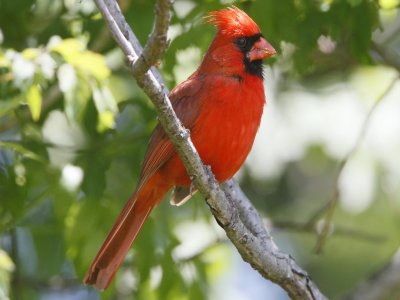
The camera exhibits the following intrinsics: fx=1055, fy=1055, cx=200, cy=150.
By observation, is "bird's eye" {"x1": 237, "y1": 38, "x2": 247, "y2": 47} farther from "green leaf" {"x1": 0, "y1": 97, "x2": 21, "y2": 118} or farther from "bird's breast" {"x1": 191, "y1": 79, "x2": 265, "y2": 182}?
"green leaf" {"x1": 0, "y1": 97, "x2": 21, "y2": 118}

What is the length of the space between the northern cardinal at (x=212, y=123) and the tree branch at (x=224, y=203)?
24cm

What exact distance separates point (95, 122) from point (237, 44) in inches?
28.9

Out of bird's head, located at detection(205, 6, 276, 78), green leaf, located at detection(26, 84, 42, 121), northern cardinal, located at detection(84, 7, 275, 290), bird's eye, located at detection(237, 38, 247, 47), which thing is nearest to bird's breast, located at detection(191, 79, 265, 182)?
northern cardinal, located at detection(84, 7, 275, 290)

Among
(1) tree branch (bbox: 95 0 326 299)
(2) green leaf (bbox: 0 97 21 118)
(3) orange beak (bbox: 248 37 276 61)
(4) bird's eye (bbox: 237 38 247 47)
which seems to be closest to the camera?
(1) tree branch (bbox: 95 0 326 299)

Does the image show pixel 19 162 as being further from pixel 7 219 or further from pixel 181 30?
pixel 181 30

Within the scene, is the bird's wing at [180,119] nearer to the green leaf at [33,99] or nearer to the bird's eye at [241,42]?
the bird's eye at [241,42]

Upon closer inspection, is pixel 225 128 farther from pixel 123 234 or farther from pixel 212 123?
pixel 123 234

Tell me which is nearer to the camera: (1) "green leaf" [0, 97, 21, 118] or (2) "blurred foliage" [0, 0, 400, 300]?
(1) "green leaf" [0, 97, 21, 118]

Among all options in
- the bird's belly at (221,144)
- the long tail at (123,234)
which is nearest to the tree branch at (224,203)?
the bird's belly at (221,144)

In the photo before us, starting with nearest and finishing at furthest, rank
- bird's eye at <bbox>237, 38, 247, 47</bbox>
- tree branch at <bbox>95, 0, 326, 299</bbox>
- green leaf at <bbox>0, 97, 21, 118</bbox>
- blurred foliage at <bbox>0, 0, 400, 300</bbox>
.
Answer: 1. tree branch at <bbox>95, 0, 326, 299</bbox>
2. green leaf at <bbox>0, 97, 21, 118</bbox>
3. blurred foliage at <bbox>0, 0, 400, 300</bbox>
4. bird's eye at <bbox>237, 38, 247, 47</bbox>

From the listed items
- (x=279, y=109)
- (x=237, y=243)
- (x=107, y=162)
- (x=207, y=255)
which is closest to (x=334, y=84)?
(x=279, y=109)

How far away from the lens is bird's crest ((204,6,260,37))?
443cm

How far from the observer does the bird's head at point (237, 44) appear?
14.5ft

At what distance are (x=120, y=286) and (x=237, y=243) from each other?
1.88 metres
